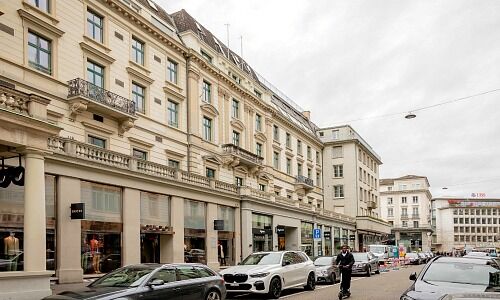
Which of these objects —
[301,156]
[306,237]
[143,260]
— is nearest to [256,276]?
[143,260]

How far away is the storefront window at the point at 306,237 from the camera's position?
45.0m

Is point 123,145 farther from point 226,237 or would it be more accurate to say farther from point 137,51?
point 226,237

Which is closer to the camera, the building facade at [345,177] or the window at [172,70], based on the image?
the window at [172,70]

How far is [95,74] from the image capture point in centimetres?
2745

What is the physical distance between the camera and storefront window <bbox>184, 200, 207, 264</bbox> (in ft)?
91.9

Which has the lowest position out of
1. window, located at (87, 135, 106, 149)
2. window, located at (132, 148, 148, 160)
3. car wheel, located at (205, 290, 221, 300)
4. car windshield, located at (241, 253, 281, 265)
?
car wheel, located at (205, 290, 221, 300)

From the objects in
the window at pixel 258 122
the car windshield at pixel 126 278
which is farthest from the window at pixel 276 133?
the car windshield at pixel 126 278

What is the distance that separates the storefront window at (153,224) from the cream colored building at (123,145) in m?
0.07

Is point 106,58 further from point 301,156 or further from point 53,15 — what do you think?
point 301,156

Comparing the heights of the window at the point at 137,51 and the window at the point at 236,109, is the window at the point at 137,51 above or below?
above

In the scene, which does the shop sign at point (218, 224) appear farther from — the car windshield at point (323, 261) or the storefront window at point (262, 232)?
the car windshield at point (323, 261)

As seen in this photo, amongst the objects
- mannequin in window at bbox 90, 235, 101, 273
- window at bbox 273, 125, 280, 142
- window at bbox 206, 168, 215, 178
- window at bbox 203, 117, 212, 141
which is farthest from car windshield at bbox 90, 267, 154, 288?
window at bbox 273, 125, 280, 142

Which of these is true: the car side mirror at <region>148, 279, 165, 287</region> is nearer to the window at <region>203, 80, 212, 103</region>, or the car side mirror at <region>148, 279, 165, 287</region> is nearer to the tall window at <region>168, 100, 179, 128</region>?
the tall window at <region>168, 100, 179, 128</region>

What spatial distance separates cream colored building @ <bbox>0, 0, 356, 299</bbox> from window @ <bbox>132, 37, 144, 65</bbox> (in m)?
0.07
